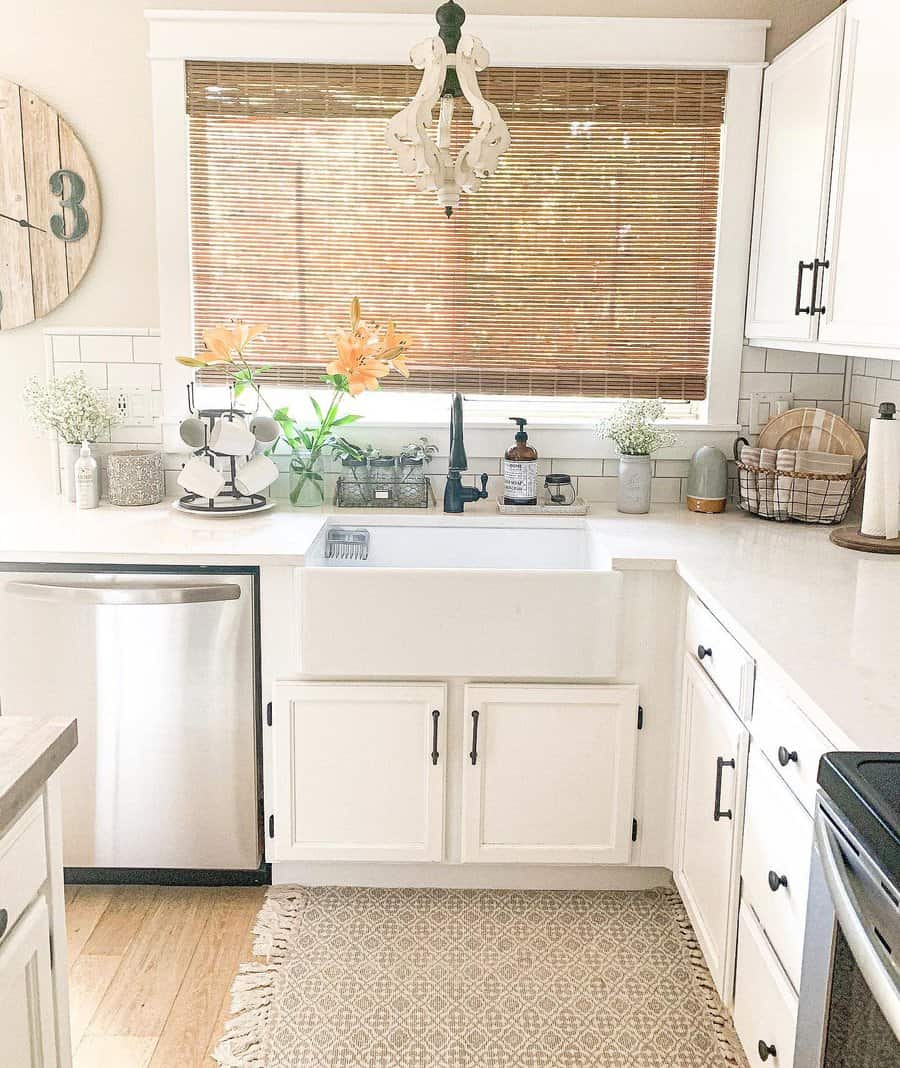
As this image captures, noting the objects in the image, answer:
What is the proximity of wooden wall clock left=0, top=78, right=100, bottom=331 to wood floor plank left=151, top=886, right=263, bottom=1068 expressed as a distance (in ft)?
5.87

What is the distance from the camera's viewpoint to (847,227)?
2379 mm

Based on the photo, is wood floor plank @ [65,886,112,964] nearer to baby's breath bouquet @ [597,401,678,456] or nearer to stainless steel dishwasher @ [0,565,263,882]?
stainless steel dishwasher @ [0,565,263,882]

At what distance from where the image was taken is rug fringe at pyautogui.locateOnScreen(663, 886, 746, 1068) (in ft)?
7.04

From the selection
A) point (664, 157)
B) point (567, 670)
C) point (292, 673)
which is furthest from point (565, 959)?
point (664, 157)

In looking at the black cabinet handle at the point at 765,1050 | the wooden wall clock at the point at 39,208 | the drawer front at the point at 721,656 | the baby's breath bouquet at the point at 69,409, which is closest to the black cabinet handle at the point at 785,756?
the drawer front at the point at 721,656

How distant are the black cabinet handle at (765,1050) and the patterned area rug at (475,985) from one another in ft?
1.02

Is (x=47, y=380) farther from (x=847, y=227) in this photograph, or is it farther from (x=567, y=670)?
(x=847, y=227)

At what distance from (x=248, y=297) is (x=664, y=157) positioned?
1.28 metres

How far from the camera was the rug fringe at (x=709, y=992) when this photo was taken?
2.15 meters

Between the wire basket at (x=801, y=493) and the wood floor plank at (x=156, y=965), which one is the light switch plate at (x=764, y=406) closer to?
the wire basket at (x=801, y=493)

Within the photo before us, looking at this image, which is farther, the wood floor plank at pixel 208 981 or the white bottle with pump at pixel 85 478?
the white bottle with pump at pixel 85 478

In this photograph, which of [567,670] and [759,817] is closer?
[759,817]

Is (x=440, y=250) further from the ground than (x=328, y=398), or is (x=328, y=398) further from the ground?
(x=440, y=250)

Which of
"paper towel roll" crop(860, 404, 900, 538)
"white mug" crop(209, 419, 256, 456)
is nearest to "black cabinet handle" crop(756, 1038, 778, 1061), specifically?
"paper towel roll" crop(860, 404, 900, 538)
